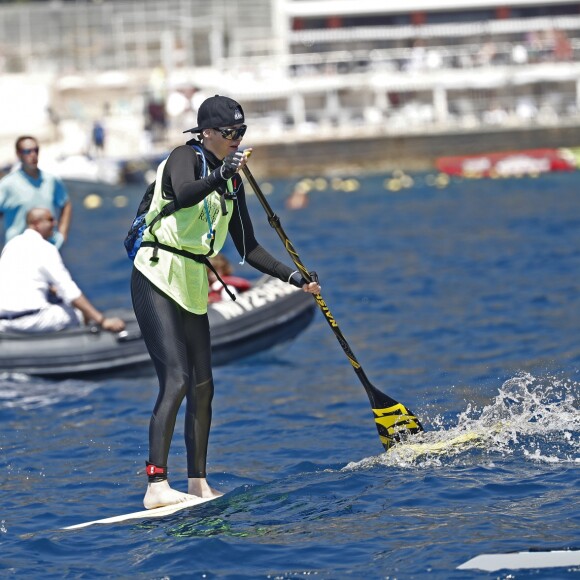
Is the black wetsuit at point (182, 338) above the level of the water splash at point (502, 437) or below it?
above

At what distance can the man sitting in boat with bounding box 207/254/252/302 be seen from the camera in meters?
12.2

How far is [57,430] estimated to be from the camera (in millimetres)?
9656

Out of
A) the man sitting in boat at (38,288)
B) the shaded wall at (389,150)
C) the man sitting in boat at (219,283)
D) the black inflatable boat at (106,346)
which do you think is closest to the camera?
the man sitting in boat at (38,288)

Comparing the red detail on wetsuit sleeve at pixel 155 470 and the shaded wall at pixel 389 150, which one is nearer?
the red detail on wetsuit sleeve at pixel 155 470

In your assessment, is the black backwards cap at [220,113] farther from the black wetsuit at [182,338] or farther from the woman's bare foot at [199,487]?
the woman's bare foot at [199,487]

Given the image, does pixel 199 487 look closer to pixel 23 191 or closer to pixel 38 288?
pixel 38 288

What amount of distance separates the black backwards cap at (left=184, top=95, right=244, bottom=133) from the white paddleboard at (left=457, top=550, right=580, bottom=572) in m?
2.73

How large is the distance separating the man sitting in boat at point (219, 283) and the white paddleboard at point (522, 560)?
6.39 meters

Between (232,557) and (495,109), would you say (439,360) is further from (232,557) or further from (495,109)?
(495,109)

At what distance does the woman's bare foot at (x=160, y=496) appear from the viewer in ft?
23.3

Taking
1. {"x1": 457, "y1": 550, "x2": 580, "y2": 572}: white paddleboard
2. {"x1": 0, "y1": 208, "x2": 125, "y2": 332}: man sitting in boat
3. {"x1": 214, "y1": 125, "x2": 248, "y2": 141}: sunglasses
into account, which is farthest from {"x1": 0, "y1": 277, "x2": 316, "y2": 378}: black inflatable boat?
{"x1": 457, "y1": 550, "x2": 580, "y2": 572}: white paddleboard

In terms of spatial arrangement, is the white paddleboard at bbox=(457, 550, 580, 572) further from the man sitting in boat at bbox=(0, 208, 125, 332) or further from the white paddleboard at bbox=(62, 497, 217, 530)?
the man sitting in boat at bbox=(0, 208, 125, 332)

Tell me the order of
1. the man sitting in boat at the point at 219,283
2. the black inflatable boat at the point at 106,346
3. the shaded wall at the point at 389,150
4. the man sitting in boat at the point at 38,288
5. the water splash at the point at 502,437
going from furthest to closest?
the shaded wall at the point at 389,150
the man sitting in boat at the point at 219,283
the black inflatable boat at the point at 106,346
the man sitting in boat at the point at 38,288
the water splash at the point at 502,437

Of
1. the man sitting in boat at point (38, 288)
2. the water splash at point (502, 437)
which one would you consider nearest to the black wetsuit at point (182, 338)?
the water splash at point (502, 437)
